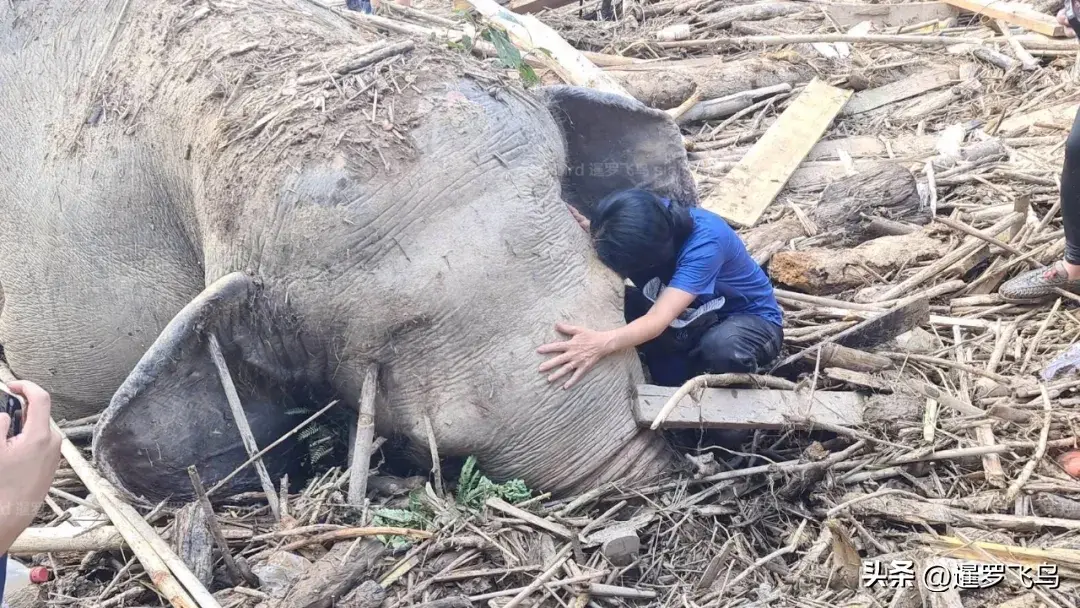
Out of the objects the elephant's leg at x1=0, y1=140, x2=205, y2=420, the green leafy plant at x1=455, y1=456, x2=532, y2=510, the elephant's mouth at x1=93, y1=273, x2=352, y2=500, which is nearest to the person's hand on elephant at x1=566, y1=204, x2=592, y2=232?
the green leafy plant at x1=455, y1=456, x2=532, y2=510

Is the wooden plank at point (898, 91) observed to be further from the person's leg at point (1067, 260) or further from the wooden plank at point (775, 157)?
the person's leg at point (1067, 260)

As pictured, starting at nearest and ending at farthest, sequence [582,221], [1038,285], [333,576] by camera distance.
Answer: [333,576] → [582,221] → [1038,285]

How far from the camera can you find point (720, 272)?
16.8 feet

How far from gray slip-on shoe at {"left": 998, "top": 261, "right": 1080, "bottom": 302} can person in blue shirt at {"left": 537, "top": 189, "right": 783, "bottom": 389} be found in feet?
5.25

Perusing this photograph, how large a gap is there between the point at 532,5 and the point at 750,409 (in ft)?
27.5

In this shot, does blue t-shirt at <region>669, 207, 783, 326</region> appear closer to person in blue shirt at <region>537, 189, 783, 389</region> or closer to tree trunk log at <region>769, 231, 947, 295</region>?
person in blue shirt at <region>537, 189, 783, 389</region>

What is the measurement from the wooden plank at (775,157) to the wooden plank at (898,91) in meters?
0.22

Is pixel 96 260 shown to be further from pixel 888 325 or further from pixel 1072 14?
pixel 1072 14

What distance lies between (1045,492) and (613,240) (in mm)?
2108

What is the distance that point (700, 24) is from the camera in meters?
11.2

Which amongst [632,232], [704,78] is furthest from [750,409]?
[704,78]

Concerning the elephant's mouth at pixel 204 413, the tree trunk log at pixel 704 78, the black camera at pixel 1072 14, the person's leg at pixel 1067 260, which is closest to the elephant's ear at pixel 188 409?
the elephant's mouth at pixel 204 413

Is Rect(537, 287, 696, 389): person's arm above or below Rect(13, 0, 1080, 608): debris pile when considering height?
above

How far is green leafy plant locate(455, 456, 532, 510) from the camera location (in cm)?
434
